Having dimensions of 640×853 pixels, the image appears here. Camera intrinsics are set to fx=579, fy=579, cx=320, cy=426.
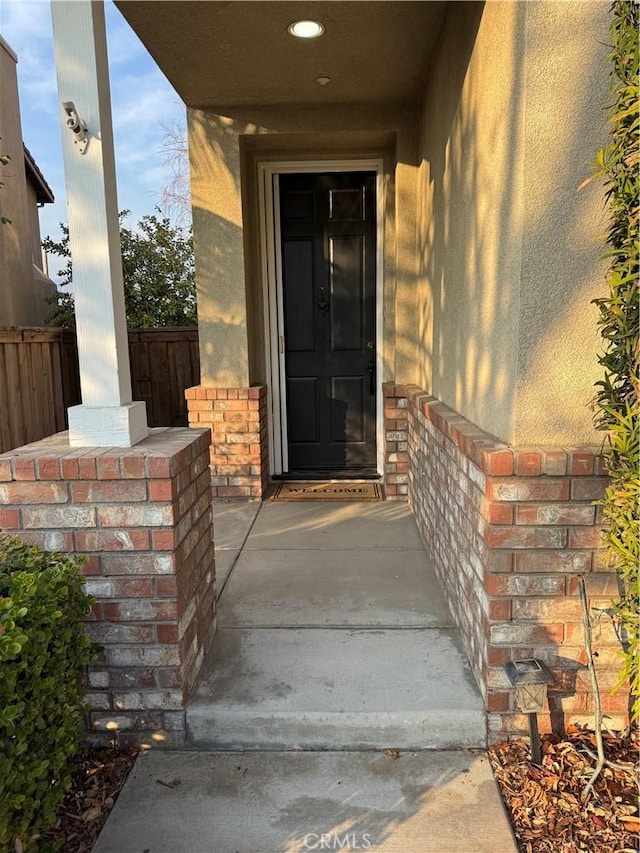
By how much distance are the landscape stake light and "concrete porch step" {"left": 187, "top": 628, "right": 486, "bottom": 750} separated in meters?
0.17

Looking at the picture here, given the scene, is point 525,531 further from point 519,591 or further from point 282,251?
point 282,251

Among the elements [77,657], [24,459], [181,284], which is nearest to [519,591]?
[77,657]

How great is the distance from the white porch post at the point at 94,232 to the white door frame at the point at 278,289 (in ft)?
8.69

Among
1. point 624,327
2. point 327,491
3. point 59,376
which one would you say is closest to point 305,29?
point 624,327

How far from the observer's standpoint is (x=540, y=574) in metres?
1.86

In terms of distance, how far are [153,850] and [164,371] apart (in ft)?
16.0

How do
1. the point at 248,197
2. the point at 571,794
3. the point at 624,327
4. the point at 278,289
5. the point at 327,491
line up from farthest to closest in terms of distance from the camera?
the point at 278,289, the point at 327,491, the point at 248,197, the point at 571,794, the point at 624,327

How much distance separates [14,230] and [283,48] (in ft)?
19.6

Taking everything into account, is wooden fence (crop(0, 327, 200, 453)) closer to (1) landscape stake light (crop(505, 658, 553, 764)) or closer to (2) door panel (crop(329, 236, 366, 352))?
(2) door panel (crop(329, 236, 366, 352))

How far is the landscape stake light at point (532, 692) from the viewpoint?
1773 millimetres

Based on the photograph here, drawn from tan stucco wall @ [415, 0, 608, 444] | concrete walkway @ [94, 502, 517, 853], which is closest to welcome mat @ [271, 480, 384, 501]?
concrete walkway @ [94, 502, 517, 853]

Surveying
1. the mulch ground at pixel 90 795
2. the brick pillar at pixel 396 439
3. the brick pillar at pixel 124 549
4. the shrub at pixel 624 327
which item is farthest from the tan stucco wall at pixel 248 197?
the mulch ground at pixel 90 795

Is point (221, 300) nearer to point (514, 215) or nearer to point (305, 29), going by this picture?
point (305, 29)

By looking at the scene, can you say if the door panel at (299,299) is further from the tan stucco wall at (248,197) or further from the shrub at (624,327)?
the shrub at (624,327)
